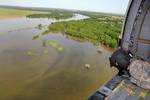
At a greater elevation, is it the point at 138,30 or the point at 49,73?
the point at 138,30

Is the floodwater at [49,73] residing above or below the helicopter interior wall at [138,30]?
below

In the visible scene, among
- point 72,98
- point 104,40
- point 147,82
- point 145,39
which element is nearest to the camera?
point 147,82

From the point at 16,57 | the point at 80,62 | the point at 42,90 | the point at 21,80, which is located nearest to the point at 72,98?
the point at 42,90

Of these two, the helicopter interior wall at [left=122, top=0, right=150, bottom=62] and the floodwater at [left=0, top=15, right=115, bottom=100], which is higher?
the helicopter interior wall at [left=122, top=0, right=150, bottom=62]

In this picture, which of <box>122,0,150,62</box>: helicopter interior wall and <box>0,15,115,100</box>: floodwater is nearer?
<box>122,0,150,62</box>: helicopter interior wall

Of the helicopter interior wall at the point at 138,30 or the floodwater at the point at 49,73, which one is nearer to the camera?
the helicopter interior wall at the point at 138,30

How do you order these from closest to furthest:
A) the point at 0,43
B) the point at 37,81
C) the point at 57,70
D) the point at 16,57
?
1. the point at 37,81
2. the point at 57,70
3. the point at 16,57
4. the point at 0,43

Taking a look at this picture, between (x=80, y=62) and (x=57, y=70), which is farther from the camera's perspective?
(x=80, y=62)

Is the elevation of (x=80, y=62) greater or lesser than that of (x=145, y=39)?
lesser

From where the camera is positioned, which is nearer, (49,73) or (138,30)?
(138,30)

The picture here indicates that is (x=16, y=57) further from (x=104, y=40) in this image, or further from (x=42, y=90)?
(x=104, y=40)

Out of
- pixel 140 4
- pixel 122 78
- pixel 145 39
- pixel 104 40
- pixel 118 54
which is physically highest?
pixel 140 4
